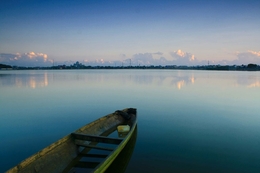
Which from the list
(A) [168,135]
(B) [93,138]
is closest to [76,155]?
(B) [93,138]

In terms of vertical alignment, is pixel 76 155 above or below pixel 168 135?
above

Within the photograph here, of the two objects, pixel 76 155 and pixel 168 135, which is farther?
pixel 168 135

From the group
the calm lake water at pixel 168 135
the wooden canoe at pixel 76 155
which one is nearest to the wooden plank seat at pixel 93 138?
the wooden canoe at pixel 76 155

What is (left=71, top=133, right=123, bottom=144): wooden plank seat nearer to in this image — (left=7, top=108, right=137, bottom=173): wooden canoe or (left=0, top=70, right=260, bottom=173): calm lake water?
(left=7, top=108, right=137, bottom=173): wooden canoe

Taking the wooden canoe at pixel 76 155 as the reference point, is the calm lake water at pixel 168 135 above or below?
below

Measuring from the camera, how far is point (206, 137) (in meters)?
7.74

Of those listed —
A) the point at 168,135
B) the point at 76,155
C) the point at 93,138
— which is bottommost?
the point at 168,135

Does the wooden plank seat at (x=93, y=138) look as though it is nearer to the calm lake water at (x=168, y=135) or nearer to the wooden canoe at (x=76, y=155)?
the wooden canoe at (x=76, y=155)

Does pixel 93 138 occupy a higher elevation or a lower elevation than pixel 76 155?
higher

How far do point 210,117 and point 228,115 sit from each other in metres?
1.39

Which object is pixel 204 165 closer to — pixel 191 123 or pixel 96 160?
pixel 96 160

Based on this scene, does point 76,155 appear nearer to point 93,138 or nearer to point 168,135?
point 93,138

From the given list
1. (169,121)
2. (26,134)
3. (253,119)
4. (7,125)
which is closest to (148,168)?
(169,121)

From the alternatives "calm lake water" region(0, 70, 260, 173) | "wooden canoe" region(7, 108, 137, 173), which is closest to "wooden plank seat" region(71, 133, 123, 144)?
"wooden canoe" region(7, 108, 137, 173)
